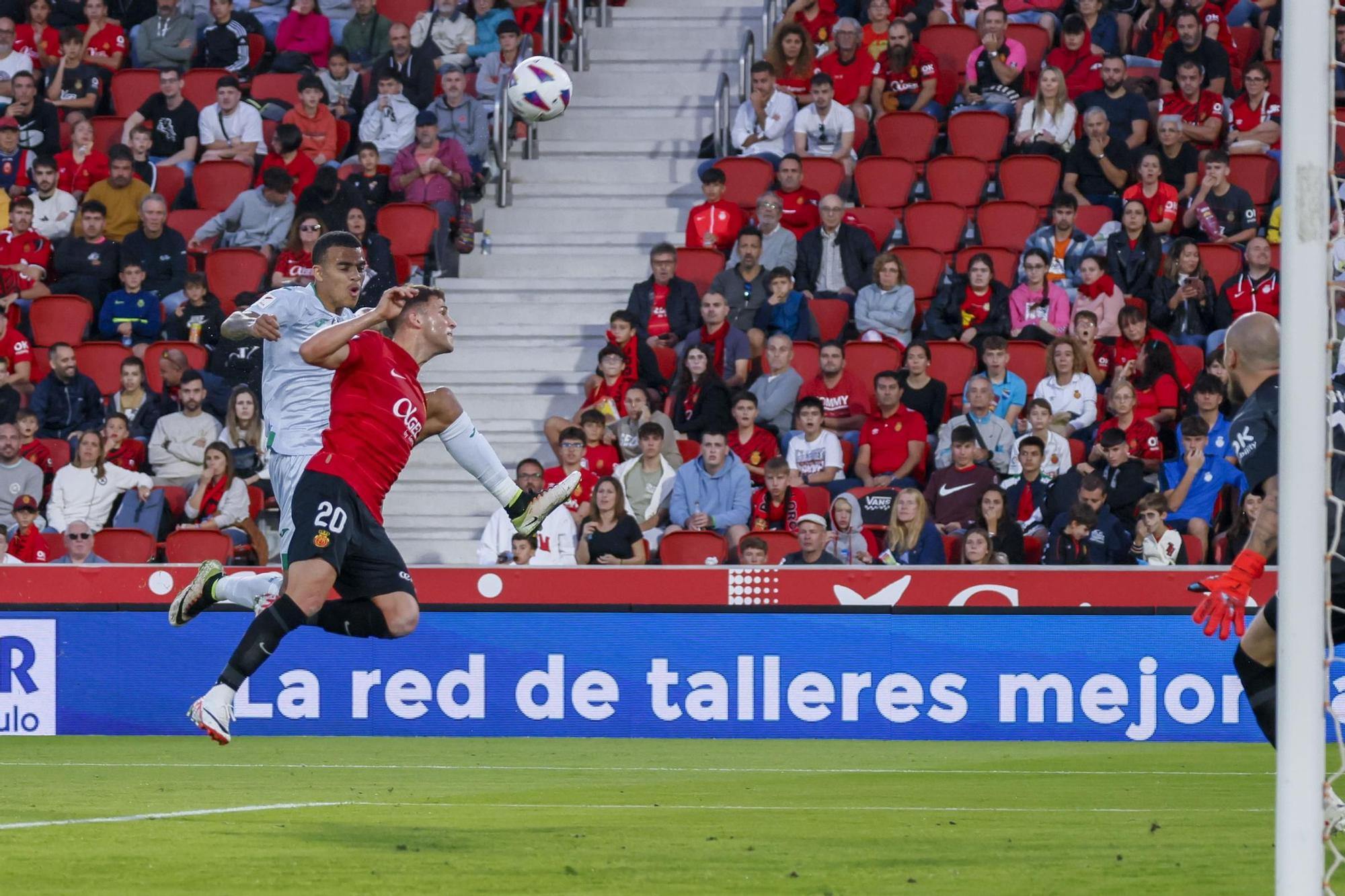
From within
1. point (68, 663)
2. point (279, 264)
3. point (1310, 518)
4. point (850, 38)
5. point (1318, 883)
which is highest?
point (850, 38)

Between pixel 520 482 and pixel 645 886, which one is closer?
pixel 645 886

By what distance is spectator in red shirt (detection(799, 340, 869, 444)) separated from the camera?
51.3 feet

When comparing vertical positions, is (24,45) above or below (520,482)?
above

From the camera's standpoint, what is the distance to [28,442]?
16.1 meters

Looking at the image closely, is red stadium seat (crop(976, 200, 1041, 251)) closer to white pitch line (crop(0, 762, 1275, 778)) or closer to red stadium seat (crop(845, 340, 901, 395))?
red stadium seat (crop(845, 340, 901, 395))

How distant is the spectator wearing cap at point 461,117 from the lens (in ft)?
61.4

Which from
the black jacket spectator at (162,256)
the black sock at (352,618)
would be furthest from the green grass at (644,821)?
the black jacket spectator at (162,256)

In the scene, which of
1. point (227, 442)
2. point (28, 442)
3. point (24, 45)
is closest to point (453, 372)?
point (227, 442)

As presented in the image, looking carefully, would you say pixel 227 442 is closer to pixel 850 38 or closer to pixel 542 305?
pixel 542 305

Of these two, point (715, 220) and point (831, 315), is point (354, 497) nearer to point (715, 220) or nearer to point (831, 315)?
point (831, 315)

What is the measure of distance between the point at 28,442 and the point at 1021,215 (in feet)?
28.1

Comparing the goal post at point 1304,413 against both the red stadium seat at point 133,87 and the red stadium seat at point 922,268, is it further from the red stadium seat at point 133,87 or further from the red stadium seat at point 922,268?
the red stadium seat at point 133,87

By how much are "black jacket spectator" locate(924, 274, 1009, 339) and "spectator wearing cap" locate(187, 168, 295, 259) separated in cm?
593

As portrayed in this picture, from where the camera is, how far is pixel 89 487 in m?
15.7
